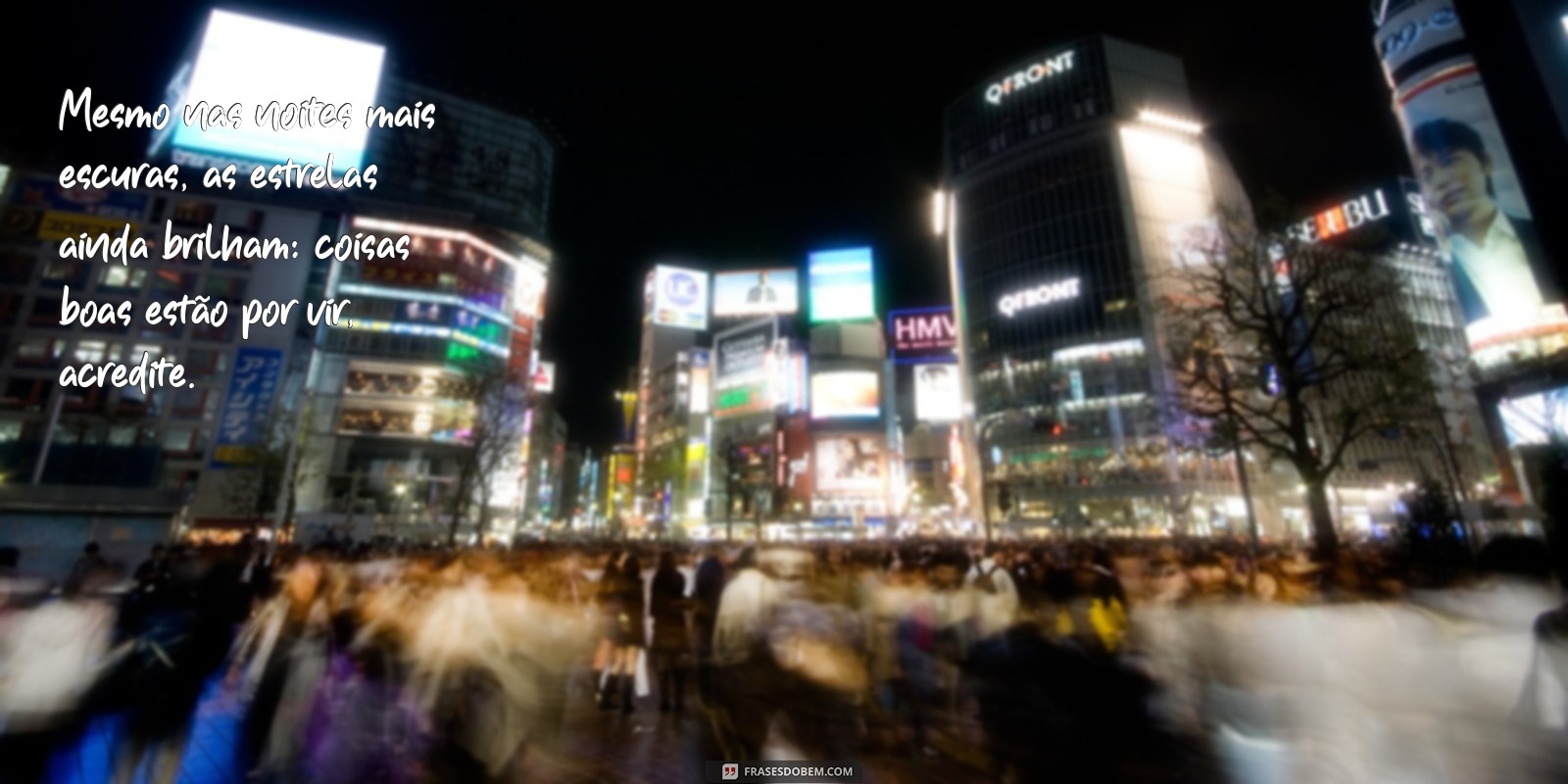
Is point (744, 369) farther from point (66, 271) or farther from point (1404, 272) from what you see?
point (1404, 272)

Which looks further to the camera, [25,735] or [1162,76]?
[1162,76]

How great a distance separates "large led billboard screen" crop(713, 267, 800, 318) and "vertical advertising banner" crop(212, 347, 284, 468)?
163 ft

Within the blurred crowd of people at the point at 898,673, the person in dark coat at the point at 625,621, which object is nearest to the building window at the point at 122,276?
the blurred crowd of people at the point at 898,673

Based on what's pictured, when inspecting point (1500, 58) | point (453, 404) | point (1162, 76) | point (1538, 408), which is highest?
point (1162, 76)

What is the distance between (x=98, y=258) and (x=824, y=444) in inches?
2448

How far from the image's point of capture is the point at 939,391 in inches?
3214

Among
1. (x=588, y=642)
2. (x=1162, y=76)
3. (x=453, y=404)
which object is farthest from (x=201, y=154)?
(x=1162, y=76)

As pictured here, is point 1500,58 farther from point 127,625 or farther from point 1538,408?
point 1538,408

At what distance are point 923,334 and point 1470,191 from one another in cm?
4896

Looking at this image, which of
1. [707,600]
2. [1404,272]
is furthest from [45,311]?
[1404,272]

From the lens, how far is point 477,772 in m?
4.41

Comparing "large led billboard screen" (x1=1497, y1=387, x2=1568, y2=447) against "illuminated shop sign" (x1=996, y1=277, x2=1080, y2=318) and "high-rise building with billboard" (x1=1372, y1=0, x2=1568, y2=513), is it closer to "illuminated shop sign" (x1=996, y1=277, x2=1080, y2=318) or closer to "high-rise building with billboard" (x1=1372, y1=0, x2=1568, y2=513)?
"high-rise building with billboard" (x1=1372, y1=0, x2=1568, y2=513)

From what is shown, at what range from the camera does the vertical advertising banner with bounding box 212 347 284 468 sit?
38219mm

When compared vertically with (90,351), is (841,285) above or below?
above
